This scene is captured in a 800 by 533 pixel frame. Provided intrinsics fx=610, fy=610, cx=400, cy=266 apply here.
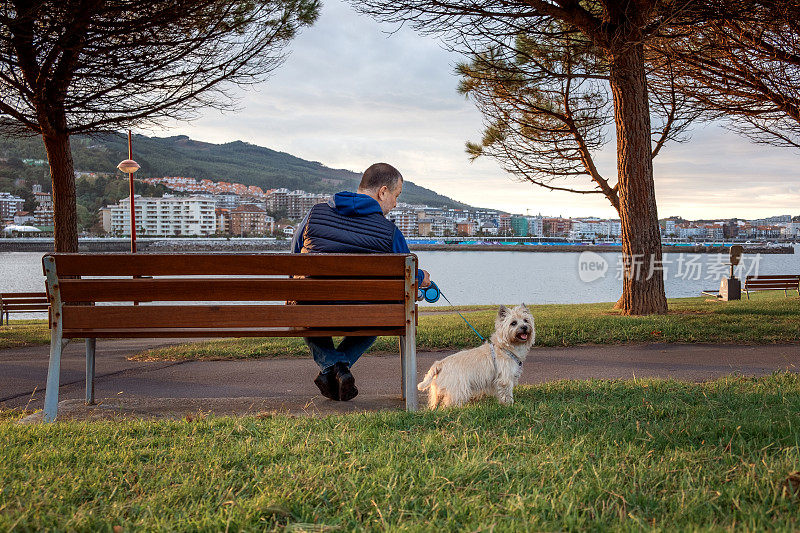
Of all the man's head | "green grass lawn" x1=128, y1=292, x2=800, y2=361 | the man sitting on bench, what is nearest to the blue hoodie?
the man sitting on bench

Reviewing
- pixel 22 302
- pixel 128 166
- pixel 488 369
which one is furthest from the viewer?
pixel 128 166

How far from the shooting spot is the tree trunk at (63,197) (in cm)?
1087

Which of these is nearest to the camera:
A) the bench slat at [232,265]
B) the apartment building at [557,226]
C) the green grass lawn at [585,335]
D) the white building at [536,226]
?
the bench slat at [232,265]

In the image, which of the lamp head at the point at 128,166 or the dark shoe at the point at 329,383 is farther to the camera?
the lamp head at the point at 128,166

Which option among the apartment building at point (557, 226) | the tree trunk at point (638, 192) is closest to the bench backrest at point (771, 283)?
the tree trunk at point (638, 192)

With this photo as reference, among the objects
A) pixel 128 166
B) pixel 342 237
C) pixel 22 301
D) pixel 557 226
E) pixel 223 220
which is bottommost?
pixel 22 301

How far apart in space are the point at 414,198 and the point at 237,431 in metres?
114

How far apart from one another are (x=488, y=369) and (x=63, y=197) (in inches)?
385

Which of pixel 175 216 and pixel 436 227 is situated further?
pixel 175 216

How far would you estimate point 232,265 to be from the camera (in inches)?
149

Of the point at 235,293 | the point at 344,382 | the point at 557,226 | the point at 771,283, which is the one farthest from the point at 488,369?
the point at 557,226

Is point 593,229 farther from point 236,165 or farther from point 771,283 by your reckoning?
point 771,283

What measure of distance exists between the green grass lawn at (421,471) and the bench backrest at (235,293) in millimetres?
638

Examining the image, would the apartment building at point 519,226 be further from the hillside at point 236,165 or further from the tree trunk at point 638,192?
the tree trunk at point 638,192
